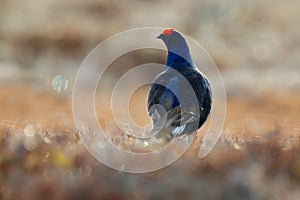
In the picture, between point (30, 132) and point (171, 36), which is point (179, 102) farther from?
point (171, 36)

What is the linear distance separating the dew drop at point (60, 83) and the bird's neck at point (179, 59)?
9960 millimetres

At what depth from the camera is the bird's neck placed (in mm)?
10344

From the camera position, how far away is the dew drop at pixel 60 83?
21.0 meters

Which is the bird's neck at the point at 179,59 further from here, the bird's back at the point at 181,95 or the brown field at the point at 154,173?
the brown field at the point at 154,173

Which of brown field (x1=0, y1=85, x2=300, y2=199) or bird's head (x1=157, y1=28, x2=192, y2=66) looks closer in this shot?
brown field (x1=0, y1=85, x2=300, y2=199)

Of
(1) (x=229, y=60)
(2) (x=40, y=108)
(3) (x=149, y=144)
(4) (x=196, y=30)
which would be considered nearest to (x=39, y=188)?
(3) (x=149, y=144)

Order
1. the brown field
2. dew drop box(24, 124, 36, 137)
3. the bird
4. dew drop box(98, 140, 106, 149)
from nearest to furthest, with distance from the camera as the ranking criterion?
1. the brown field
2. dew drop box(98, 140, 106, 149)
3. dew drop box(24, 124, 36, 137)
4. the bird

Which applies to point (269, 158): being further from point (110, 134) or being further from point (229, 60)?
point (229, 60)

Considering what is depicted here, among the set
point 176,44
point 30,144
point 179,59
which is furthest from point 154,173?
point 176,44

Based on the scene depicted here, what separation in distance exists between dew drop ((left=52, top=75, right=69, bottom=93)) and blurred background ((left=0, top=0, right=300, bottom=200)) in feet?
0.12

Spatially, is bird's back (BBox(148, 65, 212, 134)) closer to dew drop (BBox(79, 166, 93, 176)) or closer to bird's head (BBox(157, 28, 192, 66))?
bird's head (BBox(157, 28, 192, 66))

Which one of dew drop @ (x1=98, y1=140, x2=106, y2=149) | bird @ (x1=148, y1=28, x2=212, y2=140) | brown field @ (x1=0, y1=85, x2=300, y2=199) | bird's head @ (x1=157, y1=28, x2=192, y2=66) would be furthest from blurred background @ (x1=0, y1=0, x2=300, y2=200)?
bird's head @ (x1=157, y1=28, x2=192, y2=66)

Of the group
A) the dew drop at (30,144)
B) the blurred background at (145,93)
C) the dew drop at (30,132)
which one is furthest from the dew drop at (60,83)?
the dew drop at (30,144)

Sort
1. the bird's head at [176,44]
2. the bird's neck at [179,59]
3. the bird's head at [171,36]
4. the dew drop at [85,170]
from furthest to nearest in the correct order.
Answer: the bird's head at [171,36]
the bird's head at [176,44]
the bird's neck at [179,59]
the dew drop at [85,170]
